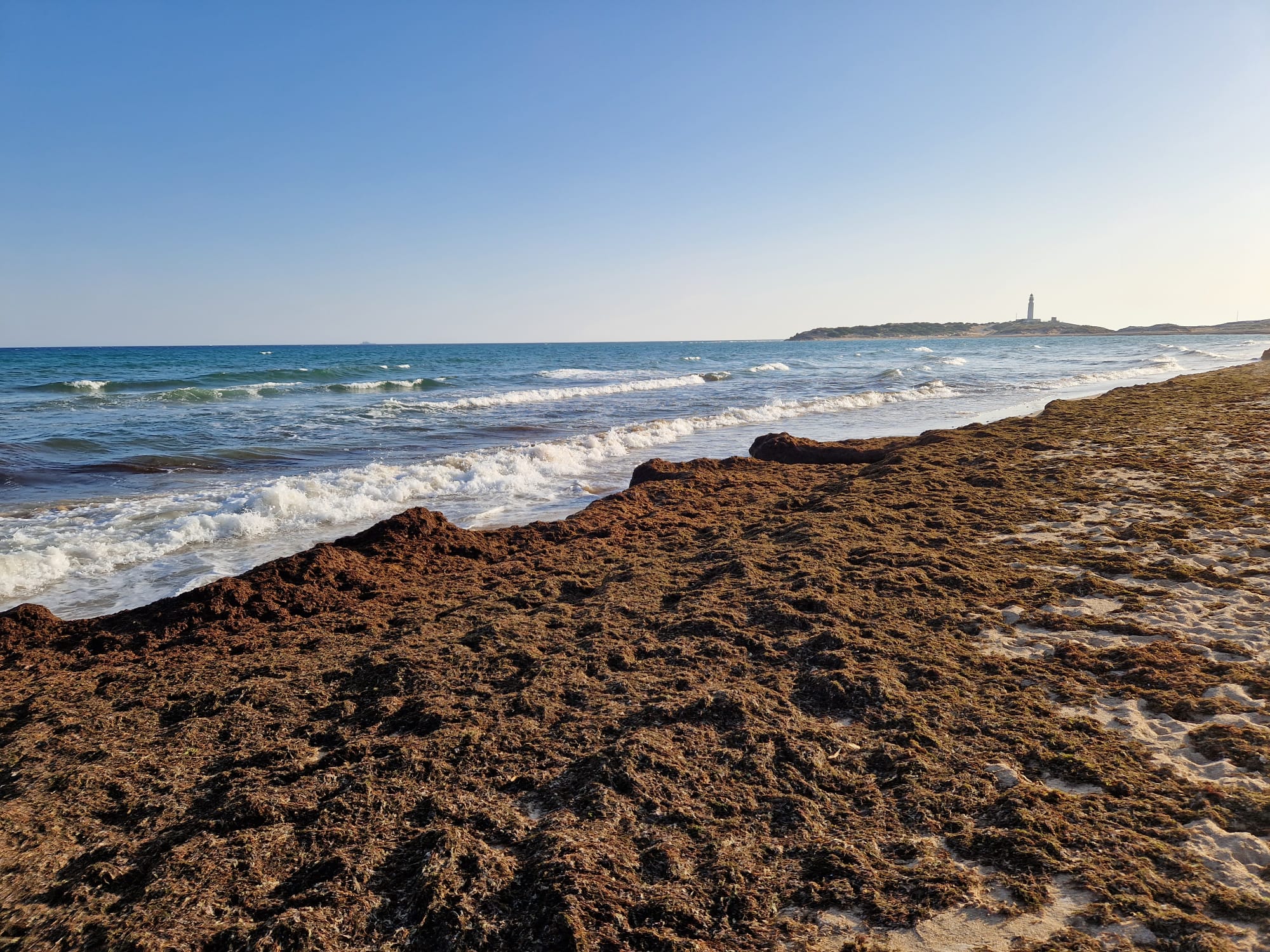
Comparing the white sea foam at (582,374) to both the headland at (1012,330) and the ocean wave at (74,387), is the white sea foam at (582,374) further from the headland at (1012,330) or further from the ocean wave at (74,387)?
the headland at (1012,330)

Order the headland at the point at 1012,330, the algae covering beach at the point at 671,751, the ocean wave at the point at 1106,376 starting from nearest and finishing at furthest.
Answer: the algae covering beach at the point at 671,751, the ocean wave at the point at 1106,376, the headland at the point at 1012,330

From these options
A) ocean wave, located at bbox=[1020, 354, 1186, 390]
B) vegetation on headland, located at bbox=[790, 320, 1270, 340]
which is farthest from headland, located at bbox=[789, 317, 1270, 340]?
ocean wave, located at bbox=[1020, 354, 1186, 390]

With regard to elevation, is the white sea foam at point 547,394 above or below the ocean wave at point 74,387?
below

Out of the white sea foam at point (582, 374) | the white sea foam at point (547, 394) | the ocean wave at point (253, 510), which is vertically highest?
the white sea foam at point (582, 374)

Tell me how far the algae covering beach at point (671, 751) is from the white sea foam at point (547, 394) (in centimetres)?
1949

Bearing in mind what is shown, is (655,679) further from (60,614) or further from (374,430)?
(374,430)

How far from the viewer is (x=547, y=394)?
A: 28859 mm

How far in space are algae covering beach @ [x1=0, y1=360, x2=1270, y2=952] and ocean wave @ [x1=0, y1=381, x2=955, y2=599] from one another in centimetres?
246

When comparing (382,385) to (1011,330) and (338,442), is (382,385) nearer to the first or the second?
(338,442)

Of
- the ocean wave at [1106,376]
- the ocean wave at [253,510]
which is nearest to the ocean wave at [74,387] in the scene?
the ocean wave at [253,510]

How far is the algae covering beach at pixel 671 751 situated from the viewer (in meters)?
2.25

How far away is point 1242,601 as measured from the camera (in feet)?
15.0

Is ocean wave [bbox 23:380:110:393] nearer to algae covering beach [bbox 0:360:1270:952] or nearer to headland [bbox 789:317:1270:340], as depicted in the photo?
algae covering beach [bbox 0:360:1270:952]

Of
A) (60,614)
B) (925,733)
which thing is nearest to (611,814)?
(925,733)
